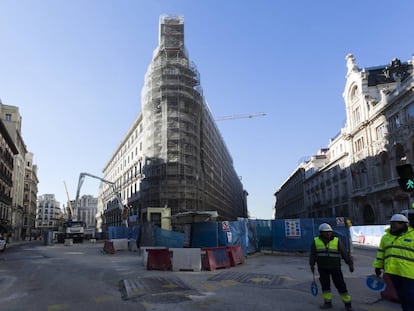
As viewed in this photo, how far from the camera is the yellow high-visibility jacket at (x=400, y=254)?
18.3 ft

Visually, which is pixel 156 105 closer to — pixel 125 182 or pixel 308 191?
A: pixel 125 182

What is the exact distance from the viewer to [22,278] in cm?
1345

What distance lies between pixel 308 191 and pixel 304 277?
75.1 meters

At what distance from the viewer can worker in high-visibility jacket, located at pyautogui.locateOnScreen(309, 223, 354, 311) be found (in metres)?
7.43

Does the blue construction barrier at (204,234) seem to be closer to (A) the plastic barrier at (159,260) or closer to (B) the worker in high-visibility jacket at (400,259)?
(A) the plastic barrier at (159,260)

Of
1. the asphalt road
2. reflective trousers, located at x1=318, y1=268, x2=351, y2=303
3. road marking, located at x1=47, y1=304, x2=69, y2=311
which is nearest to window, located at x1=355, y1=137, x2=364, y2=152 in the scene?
the asphalt road

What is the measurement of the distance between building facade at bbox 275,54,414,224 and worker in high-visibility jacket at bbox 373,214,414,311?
32.1 metres

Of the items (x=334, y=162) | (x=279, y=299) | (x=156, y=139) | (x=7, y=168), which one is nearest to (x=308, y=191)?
(x=334, y=162)

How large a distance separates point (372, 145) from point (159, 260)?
41.1 meters

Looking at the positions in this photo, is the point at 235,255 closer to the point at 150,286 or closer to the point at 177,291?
the point at 150,286

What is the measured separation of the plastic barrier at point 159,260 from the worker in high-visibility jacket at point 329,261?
827 cm

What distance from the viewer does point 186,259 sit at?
14.5 metres

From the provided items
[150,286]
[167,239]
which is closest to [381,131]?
[167,239]

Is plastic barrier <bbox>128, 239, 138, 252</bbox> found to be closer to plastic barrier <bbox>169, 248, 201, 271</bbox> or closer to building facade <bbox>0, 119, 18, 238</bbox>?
plastic barrier <bbox>169, 248, 201, 271</bbox>
